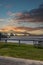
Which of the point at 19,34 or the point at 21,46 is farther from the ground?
the point at 19,34

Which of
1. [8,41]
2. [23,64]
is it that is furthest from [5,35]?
[23,64]

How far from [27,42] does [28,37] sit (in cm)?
40

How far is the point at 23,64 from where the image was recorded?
557 centimetres

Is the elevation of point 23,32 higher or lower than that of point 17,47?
higher

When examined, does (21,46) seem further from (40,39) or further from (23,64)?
(23,64)

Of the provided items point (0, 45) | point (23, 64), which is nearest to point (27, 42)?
point (0, 45)

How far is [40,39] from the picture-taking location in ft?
29.9

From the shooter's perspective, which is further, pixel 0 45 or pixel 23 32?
pixel 0 45

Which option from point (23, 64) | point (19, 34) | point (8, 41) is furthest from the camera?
point (8, 41)

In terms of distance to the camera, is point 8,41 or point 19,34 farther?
point 8,41

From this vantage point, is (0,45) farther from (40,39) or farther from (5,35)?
(40,39)

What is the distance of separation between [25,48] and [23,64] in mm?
3671

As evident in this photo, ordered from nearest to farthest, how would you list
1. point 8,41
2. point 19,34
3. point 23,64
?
point 23,64 → point 19,34 → point 8,41

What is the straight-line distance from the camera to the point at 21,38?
30.9ft
